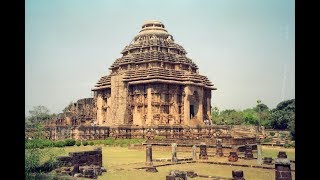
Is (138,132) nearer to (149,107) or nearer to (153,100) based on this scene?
(149,107)

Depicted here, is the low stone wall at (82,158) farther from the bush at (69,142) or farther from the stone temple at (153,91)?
the stone temple at (153,91)

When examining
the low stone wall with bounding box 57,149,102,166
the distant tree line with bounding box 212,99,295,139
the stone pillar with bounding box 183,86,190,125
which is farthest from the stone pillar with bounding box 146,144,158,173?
the distant tree line with bounding box 212,99,295,139

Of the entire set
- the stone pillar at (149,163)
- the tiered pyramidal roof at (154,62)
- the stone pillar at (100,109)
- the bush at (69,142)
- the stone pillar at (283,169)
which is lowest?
the bush at (69,142)

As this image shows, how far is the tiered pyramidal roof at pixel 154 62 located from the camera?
131 feet

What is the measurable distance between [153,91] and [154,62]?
400 centimetres

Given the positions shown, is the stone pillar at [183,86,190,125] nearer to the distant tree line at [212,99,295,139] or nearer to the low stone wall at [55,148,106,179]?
the distant tree line at [212,99,295,139]

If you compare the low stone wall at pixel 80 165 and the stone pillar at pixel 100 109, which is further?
the stone pillar at pixel 100 109

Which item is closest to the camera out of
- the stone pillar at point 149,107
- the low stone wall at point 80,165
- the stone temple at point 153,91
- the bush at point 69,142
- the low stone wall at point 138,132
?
the low stone wall at point 80,165

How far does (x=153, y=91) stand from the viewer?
129ft

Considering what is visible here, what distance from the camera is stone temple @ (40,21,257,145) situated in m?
36.3

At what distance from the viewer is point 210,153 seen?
2609cm

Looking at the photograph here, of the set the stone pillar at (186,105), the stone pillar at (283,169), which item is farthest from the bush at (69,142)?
the stone pillar at (283,169)

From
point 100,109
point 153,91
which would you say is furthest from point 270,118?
point 100,109
